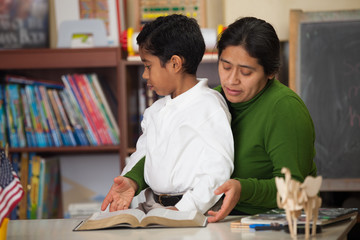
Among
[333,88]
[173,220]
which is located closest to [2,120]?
[333,88]

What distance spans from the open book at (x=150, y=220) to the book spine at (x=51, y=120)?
1673 mm

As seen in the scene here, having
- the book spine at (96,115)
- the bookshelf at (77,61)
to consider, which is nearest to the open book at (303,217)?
the bookshelf at (77,61)

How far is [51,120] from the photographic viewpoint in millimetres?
2936

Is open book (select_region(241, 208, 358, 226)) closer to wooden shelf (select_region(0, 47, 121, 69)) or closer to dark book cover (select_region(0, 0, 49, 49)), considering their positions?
wooden shelf (select_region(0, 47, 121, 69))

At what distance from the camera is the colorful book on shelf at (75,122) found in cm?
292

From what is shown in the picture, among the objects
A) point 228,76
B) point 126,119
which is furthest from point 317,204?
point 126,119

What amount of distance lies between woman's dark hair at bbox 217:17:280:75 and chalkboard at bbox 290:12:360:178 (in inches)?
48.2

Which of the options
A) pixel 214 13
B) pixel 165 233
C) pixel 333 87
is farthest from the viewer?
pixel 214 13

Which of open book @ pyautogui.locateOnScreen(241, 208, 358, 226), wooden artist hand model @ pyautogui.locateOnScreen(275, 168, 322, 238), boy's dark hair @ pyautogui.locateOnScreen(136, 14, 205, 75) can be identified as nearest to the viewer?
wooden artist hand model @ pyautogui.locateOnScreen(275, 168, 322, 238)

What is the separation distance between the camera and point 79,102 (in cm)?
292

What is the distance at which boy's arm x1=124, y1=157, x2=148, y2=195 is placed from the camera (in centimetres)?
160

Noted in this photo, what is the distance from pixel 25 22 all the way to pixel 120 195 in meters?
1.86

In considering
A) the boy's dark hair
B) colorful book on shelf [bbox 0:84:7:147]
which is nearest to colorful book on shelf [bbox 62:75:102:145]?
colorful book on shelf [bbox 0:84:7:147]

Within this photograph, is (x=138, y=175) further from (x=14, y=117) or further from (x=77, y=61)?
(x=14, y=117)
